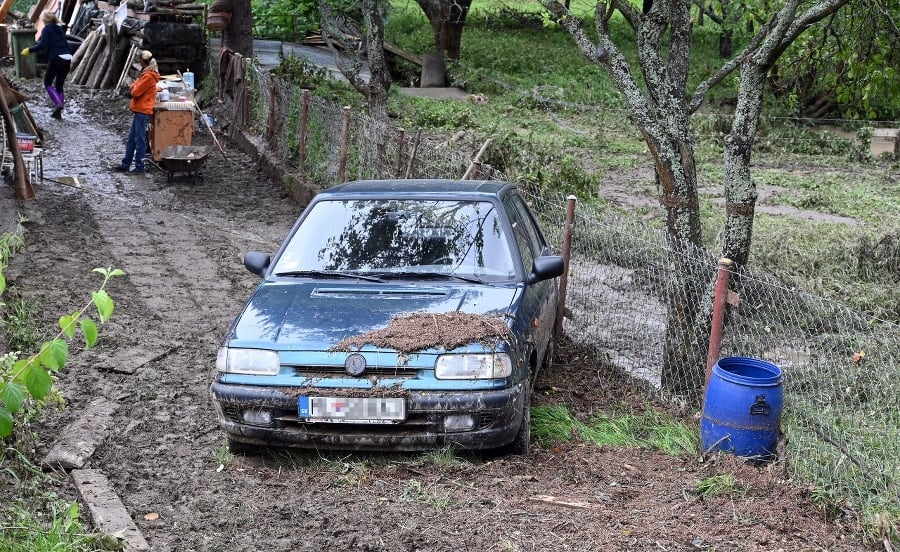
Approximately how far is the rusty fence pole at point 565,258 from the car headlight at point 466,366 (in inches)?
97.7

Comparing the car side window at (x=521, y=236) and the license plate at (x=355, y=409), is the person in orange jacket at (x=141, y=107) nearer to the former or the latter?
the car side window at (x=521, y=236)

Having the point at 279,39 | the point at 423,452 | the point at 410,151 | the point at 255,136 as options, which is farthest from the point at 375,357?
the point at 279,39

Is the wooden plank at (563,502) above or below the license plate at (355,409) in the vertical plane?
below

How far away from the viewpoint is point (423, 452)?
18.5 feet

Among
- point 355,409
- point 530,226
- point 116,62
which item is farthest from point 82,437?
point 116,62

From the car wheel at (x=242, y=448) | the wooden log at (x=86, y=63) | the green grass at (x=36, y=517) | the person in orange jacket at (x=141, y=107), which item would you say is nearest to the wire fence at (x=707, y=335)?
the car wheel at (x=242, y=448)

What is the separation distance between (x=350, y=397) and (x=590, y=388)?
8.57 feet

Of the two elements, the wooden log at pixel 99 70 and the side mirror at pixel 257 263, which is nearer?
the side mirror at pixel 257 263

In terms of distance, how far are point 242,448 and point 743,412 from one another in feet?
9.26

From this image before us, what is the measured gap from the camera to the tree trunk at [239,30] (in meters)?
21.0

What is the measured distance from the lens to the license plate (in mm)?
5355

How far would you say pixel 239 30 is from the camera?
21.1m

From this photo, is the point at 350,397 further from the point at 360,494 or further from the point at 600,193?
the point at 600,193

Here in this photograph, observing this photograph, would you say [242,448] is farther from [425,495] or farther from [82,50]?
[82,50]
